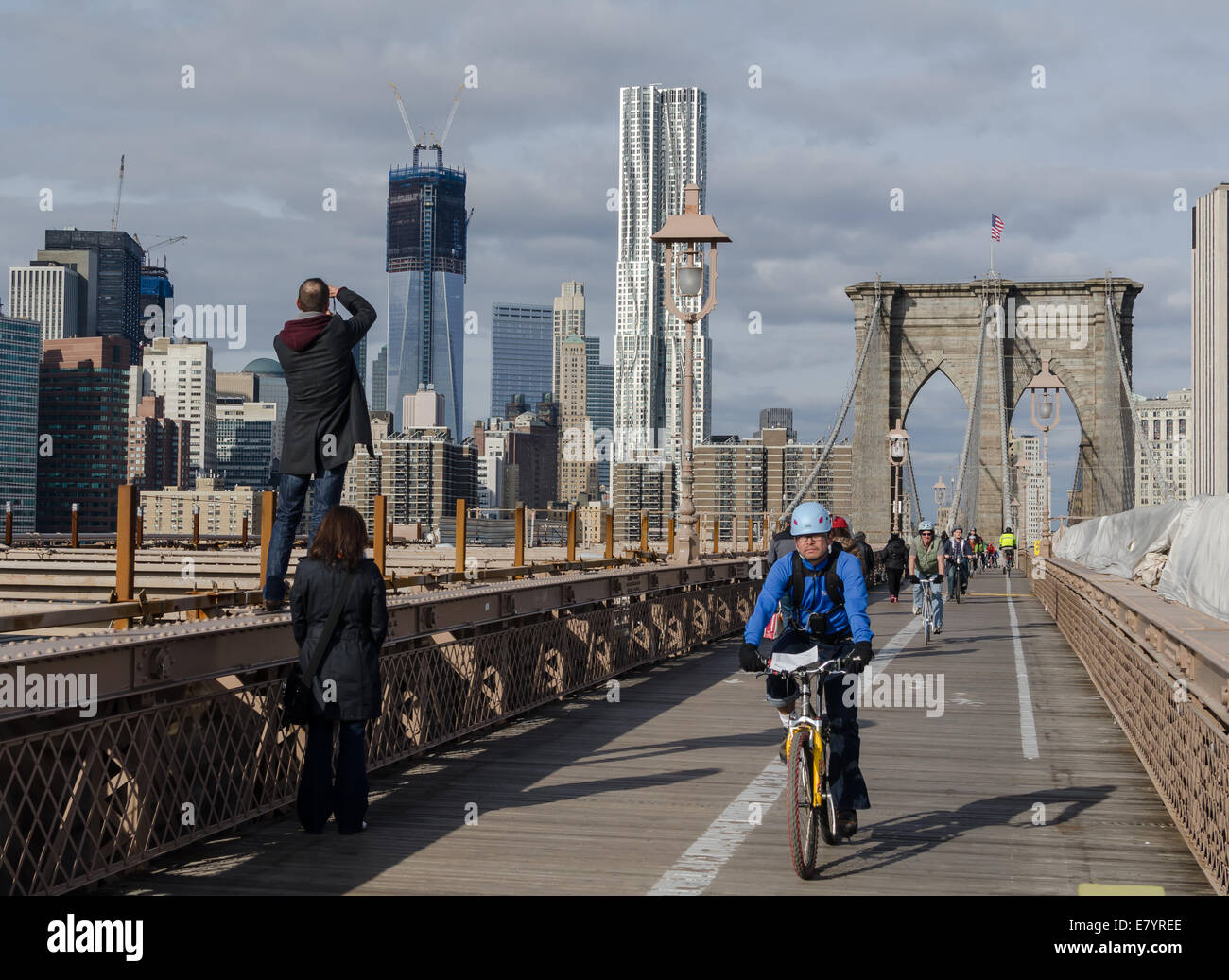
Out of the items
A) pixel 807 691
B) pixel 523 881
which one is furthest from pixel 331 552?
pixel 807 691

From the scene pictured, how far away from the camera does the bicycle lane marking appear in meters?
7.23

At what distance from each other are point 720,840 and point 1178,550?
23.1ft

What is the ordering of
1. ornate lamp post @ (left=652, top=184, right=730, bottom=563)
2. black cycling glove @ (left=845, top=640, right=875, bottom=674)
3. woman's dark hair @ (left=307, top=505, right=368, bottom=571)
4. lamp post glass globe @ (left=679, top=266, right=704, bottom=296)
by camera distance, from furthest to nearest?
1. lamp post glass globe @ (left=679, top=266, right=704, bottom=296)
2. ornate lamp post @ (left=652, top=184, right=730, bottom=563)
3. woman's dark hair @ (left=307, top=505, right=368, bottom=571)
4. black cycling glove @ (left=845, top=640, right=875, bottom=674)

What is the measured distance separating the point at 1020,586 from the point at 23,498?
149527mm

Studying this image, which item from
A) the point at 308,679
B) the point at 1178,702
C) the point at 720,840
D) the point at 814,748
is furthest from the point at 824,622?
the point at 308,679

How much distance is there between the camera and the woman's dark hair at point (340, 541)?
8117mm

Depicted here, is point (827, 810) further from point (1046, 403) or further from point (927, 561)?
→ point (1046, 403)

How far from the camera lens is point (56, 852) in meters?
6.61

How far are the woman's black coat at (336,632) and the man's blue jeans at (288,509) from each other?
1164mm

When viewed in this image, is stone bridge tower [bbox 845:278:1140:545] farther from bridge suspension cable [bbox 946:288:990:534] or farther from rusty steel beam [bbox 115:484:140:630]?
rusty steel beam [bbox 115:484:140:630]

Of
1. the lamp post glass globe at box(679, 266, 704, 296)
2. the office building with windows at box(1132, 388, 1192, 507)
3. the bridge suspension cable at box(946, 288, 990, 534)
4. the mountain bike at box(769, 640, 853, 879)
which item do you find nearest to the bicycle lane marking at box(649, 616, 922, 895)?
the mountain bike at box(769, 640, 853, 879)

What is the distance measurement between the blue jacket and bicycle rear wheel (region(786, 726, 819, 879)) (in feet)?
2.41

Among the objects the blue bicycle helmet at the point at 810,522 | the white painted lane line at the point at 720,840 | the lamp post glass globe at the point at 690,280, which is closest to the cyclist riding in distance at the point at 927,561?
the lamp post glass globe at the point at 690,280

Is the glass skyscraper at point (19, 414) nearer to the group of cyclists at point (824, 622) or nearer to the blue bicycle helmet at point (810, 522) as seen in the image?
the group of cyclists at point (824, 622)
